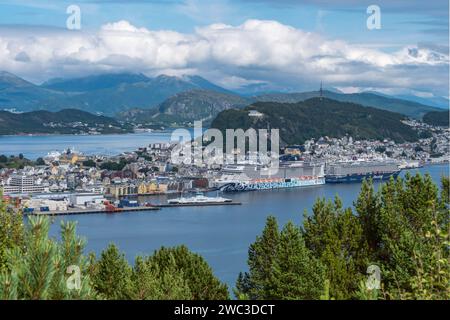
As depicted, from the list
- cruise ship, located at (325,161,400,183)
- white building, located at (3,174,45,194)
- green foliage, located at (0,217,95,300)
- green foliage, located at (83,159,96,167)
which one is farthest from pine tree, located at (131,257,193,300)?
green foliage, located at (83,159,96,167)

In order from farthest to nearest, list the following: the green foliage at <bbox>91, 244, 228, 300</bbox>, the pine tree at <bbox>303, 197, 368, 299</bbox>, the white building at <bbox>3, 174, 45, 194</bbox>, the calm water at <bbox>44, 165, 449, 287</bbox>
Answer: the white building at <bbox>3, 174, 45, 194</bbox>
the calm water at <bbox>44, 165, 449, 287</bbox>
the pine tree at <bbox>303, 197, 368, 299</bbox>
the green foliage at <bbox>91, 244, 228, 300</bbox>

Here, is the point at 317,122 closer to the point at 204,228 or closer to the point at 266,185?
the point at 266,185

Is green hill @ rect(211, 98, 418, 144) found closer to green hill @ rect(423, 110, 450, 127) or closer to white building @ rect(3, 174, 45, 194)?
green hill @ rect(423, 110, 450, 127)

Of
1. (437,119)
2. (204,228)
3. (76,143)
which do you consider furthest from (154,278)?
(437,119)

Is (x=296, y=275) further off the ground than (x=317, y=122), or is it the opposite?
(x=317, y=122)

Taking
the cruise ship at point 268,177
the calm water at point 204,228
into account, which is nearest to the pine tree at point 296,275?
the calm water at point 204,228

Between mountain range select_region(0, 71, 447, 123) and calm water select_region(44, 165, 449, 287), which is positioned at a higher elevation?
mountain range select_region(0, 71, 447, 123)

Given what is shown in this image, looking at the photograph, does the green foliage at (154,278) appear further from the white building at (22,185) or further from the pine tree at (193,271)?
the white building at (22,185)
